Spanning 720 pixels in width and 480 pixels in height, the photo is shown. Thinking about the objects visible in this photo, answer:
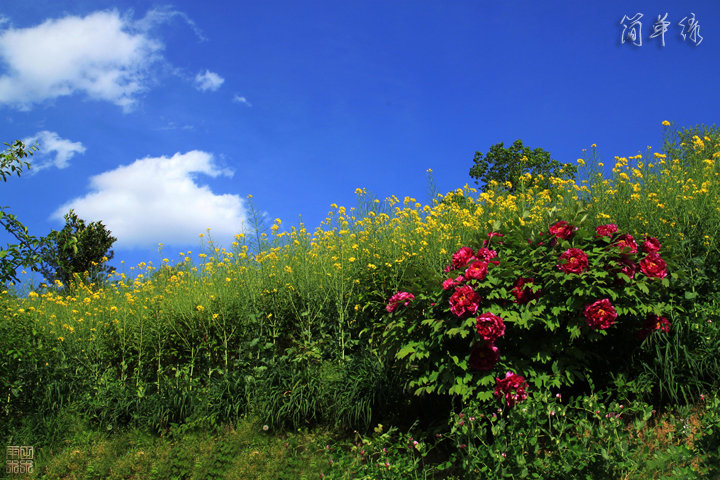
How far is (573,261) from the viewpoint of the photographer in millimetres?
3936

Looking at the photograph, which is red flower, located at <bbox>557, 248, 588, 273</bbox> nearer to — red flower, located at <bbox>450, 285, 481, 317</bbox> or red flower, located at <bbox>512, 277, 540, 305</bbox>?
red flower, located at <bbox>512, 277, 540, 305</bbox>

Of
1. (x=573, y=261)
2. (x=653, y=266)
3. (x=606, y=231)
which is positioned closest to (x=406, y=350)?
(x=573, y=261)

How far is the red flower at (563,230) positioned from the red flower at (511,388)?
126cm

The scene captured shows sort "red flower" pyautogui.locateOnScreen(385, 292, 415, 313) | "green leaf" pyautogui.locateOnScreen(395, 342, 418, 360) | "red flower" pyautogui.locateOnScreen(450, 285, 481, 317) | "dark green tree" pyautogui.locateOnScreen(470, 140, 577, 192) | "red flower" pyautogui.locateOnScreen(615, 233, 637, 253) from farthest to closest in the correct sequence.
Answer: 1. "dark green tree" pyautogui.locateOnScreen(470, 140, 577, 192)
2. "red flower" pyautogui.locateOnScreen(385, 292, 415, 313)
3. "red flower" pyautogui.locateOnScreen(615, 233, 637, 253)
4. "green leaf" pyautogui.locateOnScreen(395, 342, 418, 360)
5. "red flower" pyautogui.locateOnScreen(450, 285, 481, 317)

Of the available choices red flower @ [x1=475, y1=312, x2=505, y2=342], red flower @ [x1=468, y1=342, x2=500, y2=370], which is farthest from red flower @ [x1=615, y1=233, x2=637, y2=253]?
red flower @ [x1=468, y1=342, x2=500, y2=370]

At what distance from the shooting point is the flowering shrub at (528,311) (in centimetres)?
386

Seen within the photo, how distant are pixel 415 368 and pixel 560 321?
1.38m

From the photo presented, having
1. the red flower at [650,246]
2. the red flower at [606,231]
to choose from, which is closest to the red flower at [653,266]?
the red flower at [650,246]

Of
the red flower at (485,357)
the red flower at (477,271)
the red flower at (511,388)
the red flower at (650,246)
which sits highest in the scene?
the red flower at (650,246)

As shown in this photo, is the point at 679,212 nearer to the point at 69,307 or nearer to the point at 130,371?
the point at 130,371

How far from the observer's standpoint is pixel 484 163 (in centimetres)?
3125

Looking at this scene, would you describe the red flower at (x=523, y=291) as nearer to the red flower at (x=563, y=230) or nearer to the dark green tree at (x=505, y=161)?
the red flower at (x=563, y=230)

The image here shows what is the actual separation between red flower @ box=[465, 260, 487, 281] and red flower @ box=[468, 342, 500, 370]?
21.3 inches

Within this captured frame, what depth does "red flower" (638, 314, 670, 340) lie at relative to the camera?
429 cm
